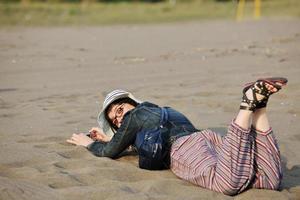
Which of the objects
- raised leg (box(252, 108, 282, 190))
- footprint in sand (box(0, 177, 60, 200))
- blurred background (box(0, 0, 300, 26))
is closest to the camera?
footprint in sand (box(0, 177, 60, 200))

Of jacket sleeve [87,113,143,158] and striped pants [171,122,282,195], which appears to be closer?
Answer: striped pants [171,122,282,195]

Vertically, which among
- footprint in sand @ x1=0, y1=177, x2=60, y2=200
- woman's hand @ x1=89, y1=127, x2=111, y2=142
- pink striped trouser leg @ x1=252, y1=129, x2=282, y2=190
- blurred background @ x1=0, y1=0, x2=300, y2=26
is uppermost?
pink striped trouser leg @ x1=252, y1=129, x2=282, y2=190

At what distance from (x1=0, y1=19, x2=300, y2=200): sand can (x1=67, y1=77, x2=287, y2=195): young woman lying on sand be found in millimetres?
93

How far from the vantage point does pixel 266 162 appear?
4.20 metres

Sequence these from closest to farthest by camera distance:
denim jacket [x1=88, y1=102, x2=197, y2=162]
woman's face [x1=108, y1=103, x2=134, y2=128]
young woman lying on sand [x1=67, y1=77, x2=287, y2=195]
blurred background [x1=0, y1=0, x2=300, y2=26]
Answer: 1. young woman lying on sand [x1=67, y1=77, x2=287, y2=195]
2. denim jacket [x1=88, y1=102, x2=197, y2=162]
3. woman's face [x1=108, y1=103, x2=134, y2=128]
4. blurred background [x1=0, y1=0, x2=300, y2=26]

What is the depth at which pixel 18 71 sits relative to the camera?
993 centimetres

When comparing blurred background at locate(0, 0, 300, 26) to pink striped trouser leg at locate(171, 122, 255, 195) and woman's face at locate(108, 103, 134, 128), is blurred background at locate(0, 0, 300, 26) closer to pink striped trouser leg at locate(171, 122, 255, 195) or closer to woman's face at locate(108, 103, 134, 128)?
woman's face at locate(108, 103, 134, 128)

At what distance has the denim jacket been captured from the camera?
4.68 m

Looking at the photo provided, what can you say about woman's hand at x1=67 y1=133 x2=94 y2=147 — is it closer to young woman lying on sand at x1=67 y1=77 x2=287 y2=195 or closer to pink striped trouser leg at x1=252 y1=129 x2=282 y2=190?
young woman lying on sand at x1=67 y1=77 x2=287 y2=195

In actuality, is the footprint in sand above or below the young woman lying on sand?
below

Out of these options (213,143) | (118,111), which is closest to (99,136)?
(118,111)

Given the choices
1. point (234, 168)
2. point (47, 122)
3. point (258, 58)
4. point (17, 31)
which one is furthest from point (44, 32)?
point (234, 168)

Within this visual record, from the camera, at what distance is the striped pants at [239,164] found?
162 inches

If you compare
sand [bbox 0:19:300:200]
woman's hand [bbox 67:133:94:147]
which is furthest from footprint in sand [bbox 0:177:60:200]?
woman's hand [bbox 67:133:94:147]
